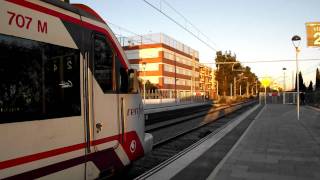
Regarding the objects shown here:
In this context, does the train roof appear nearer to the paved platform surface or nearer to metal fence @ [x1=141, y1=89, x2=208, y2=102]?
the paved platform surface

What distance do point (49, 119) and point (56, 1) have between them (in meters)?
1.81

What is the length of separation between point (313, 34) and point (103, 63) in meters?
18.4

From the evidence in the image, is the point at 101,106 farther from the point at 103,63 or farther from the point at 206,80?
the point at 206,80

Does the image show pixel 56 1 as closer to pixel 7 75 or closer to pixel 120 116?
pixel 7 75

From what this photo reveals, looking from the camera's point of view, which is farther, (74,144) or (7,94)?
(74,144)

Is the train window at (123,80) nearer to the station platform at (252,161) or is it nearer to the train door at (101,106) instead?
the train door at (101,106)

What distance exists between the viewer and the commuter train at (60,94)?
13.7 feet

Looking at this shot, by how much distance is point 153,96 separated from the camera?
5872cm

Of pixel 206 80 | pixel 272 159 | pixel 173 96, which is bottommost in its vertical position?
pixel 272 159

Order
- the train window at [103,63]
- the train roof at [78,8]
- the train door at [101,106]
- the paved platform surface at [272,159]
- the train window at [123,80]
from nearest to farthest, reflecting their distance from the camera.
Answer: the train roof at [78,8]
the train door at [101,106]
the train window at [103,63]
the train window at [123,80]
the paved platform surface at [272,159]

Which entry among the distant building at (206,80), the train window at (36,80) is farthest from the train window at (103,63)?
the distant building at (206,80)

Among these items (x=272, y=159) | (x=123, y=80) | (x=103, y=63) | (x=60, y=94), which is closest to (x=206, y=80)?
(x=272, y=159)

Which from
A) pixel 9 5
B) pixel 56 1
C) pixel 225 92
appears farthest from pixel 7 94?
pixel 225 92

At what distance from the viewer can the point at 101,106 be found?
5.88m
